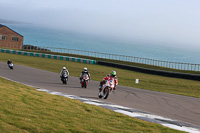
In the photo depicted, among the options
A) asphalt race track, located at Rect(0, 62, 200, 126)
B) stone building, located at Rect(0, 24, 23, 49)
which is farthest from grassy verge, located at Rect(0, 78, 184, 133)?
stone building, located at Rect(0, 24, 23, 49)

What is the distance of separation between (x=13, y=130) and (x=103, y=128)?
2.18 metres

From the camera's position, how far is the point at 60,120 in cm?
780

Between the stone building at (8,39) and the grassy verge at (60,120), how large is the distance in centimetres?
7482

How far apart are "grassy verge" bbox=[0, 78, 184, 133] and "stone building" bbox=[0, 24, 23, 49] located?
245 ft

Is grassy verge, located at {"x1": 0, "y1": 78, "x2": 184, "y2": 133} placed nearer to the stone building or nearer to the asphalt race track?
the asphalt race track

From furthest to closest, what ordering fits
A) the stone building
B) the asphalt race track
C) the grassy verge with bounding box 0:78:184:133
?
the stone building → the asphalt race track → the grassy verge with bounding box 0:78:184:133

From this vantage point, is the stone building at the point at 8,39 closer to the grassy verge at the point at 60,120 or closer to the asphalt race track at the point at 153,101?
the asphalt race track at the point at 153,101

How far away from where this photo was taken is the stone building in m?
82.1

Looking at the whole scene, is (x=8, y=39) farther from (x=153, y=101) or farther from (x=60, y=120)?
(x=60, y=120)

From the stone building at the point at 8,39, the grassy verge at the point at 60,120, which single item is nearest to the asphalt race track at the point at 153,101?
the grassy verge at the point at 60,120

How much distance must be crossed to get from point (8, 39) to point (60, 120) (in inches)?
3144

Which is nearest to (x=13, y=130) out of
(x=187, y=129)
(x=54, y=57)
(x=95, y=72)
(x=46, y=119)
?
(x=46, y=119)

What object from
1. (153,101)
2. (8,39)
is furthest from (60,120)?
(8,39)

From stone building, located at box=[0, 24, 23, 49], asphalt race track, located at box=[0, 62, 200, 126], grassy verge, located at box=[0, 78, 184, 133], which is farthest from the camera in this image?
stone building, located at box=[0, 24, 23, 49]
